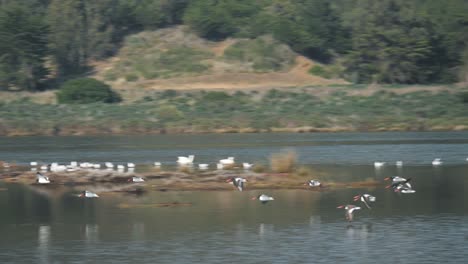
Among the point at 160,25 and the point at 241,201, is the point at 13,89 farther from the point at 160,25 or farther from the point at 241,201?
the point at 241,201

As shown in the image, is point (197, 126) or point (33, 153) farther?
point (197, 126)

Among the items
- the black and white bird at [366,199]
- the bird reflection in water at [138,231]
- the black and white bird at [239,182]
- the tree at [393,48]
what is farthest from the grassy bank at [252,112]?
the bird reflection in water at [138,231]

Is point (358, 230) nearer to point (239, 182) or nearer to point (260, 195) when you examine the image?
point (260, 195)

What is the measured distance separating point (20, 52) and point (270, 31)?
30805mm

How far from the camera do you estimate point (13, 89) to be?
10581 centimetres

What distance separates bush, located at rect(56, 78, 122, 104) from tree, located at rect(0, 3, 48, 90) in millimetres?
8073

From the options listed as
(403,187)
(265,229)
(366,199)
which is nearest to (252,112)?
(403,187)

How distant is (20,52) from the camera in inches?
4154

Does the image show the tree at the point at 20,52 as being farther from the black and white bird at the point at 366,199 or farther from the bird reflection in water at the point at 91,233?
the bird reflection in water at the point at 91,233

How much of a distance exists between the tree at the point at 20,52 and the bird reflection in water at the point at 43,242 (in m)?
75.4

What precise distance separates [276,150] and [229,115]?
95.3 ft

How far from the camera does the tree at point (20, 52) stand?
10512 centimetres

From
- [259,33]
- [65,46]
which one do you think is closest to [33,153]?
[65,46]

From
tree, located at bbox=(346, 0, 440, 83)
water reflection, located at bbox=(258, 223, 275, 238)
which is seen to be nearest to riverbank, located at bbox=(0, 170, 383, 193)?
water reflection, located at bbox=(258, 223, 275, 238)
